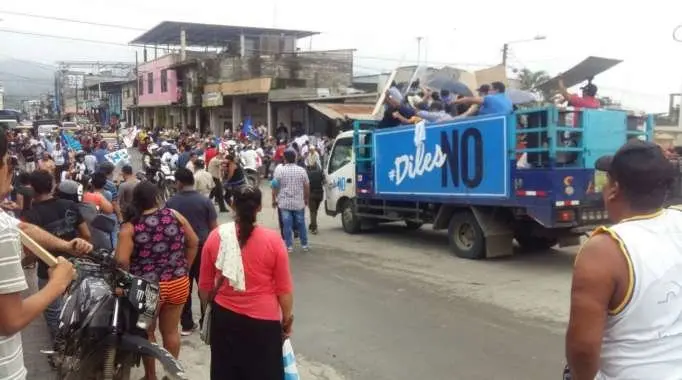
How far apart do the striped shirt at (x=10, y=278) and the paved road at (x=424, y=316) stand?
3068 mm

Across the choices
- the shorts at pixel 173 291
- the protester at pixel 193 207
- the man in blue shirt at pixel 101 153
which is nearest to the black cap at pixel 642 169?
the shorts at pixel 173 291

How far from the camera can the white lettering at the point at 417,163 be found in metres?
9.71

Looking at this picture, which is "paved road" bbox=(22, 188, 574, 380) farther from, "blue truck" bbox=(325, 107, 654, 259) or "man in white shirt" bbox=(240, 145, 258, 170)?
"man in white shirt" bbox=(240, 145, 258, 170)

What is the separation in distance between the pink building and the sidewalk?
37588 mm

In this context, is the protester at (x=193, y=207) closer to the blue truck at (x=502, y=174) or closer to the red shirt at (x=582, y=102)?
the blue truck at (x=502, y=174)

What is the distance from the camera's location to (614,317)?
196 centimetres

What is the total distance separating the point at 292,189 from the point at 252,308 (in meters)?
6.52

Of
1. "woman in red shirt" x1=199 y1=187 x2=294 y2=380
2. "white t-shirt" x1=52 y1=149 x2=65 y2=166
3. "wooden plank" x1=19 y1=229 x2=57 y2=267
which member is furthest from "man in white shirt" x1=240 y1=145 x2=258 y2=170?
"wooden plank" x1=19 y1=229 x2=57 y2=267

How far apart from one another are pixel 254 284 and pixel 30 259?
145 centimetres

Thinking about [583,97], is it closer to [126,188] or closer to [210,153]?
[126,188]

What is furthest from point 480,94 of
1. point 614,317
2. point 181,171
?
point 614,317

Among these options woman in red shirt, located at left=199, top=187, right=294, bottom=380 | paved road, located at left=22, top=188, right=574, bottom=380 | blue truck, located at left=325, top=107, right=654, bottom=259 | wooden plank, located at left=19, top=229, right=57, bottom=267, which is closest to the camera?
wooden plank, located at left=19, top=229, right=57, bottom=267

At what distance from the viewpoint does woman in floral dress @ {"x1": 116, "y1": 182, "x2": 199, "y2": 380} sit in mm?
4238

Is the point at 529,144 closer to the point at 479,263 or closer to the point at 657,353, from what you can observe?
the point at 479,263
